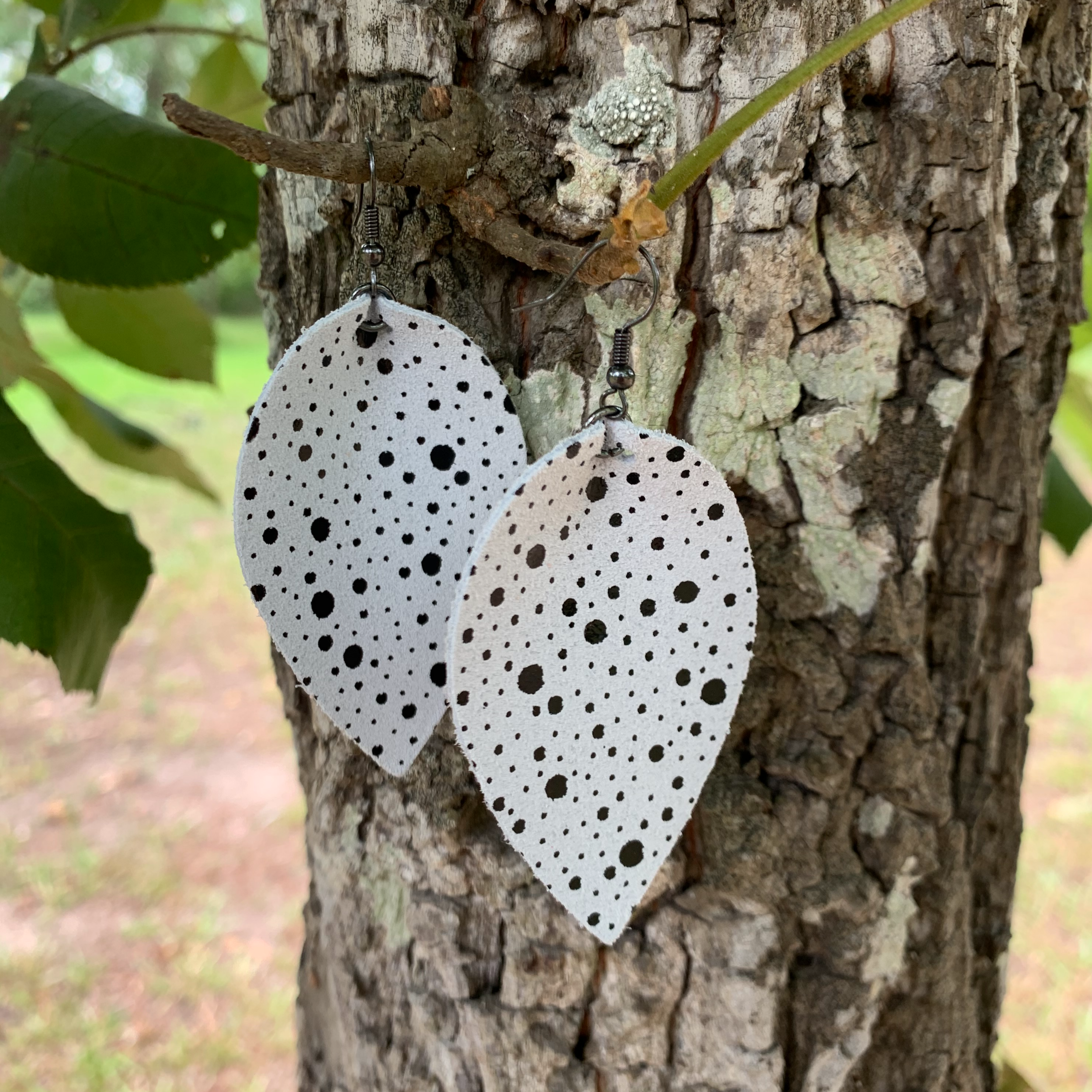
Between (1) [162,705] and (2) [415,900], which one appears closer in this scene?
(2) [415,900]

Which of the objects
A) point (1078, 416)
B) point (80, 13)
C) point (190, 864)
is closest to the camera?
point (80, 13)

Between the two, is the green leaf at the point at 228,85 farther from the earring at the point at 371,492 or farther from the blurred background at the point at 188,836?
the earring at the point at 371,492

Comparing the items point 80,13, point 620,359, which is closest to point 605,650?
point 620,359

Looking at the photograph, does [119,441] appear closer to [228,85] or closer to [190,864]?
[228,85]

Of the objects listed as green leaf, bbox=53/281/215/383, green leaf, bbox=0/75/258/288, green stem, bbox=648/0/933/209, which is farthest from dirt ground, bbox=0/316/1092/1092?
green stem, bbox=648/0/933/209

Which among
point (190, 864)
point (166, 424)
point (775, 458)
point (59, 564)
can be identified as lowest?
point (190, 864)

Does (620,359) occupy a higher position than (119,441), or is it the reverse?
(620,359)

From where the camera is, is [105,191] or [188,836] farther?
[188,836]

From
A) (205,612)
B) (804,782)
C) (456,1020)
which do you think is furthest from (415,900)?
(205,612)

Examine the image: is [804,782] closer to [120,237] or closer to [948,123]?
[948,123]
